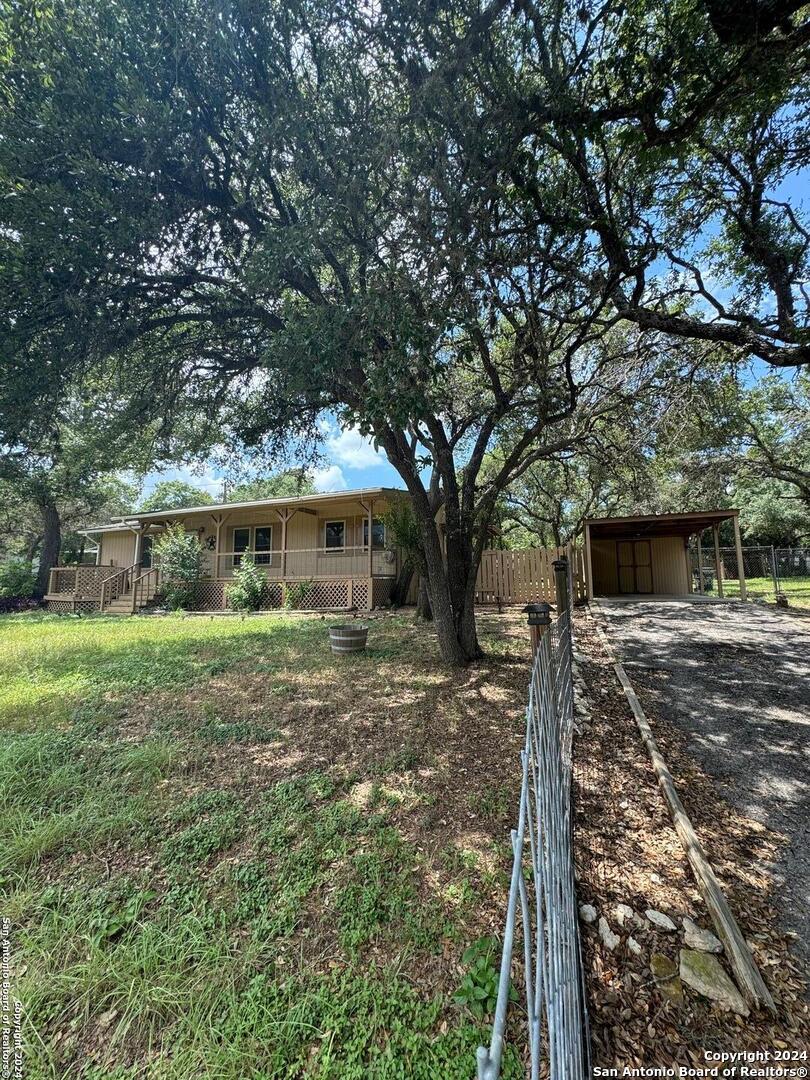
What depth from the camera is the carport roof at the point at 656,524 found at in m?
12.0

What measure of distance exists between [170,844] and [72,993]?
775 mm

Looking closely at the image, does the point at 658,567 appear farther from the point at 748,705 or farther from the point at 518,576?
the point at 748,705

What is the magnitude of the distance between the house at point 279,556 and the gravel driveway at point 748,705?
23.0 ft

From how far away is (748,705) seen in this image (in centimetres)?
443

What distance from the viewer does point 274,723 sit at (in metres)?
4.20

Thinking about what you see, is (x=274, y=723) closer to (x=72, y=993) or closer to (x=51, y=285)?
(x=72, y=993)

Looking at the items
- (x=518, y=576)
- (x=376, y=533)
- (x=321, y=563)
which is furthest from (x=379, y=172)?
(x=321, y=563)

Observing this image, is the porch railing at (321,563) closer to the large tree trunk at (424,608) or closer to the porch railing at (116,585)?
the porch railing at (116,585)

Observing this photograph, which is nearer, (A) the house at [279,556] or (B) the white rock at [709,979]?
(B) the white rock at [709,979]

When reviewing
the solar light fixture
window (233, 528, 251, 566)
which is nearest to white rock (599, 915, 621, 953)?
the solar light fixture

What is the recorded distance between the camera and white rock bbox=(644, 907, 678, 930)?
1.94 m

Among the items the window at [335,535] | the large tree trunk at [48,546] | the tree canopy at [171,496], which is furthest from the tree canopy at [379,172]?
the tree canopy at [171,496]

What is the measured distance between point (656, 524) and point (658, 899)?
13282mm

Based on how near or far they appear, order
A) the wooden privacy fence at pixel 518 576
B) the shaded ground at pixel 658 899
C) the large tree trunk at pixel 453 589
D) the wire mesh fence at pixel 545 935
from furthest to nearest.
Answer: the wooden privacy fence at pixel 518 576 < the large tree trunk at pixel 453 589 < the shaded ground at pixel 658 899 < the wire mesh fence at pixel 545 935
